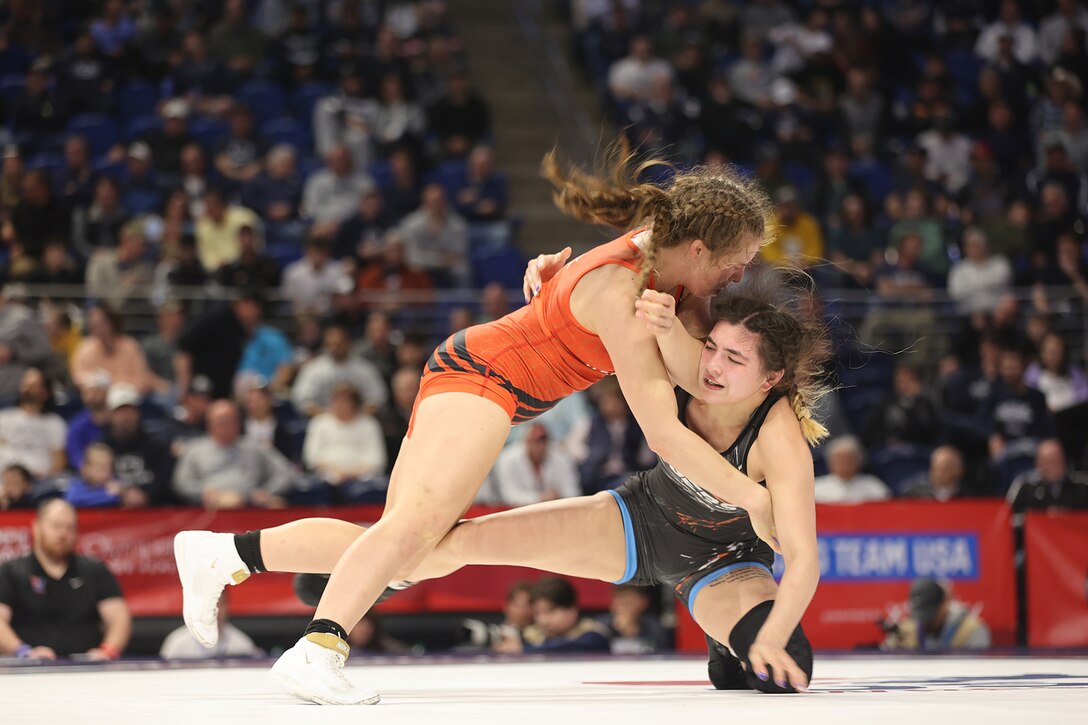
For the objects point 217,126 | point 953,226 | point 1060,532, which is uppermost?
point 217,126

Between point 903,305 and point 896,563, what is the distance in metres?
3.61

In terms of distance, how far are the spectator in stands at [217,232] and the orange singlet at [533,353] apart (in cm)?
658

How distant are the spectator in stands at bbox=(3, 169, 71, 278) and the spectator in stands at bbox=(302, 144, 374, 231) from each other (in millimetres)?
1883

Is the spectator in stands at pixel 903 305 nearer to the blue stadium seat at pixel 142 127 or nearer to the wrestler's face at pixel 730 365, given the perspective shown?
the blue stadium seat at pixel 142 127

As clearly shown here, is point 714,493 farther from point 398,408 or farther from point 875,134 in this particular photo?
point 875,134

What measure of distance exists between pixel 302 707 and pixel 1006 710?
1616mm

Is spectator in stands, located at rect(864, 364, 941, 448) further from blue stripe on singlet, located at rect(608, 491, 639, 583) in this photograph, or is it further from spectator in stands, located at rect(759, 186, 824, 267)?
blue stripe on singlet, located at rect(608, 491, 639, 583)

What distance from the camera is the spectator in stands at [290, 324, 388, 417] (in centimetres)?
888

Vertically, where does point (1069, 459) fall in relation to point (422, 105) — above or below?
below

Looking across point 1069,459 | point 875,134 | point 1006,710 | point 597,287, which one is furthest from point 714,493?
point 875,134

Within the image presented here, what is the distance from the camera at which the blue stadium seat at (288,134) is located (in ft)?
37.0

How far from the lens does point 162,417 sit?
8.54 m

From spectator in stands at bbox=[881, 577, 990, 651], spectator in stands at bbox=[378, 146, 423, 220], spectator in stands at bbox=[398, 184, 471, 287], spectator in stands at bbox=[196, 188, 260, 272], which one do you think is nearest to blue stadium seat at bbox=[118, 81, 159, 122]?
spectator in stands at bbox=[196, 188, 260, 272]

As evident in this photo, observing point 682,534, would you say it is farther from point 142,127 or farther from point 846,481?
point 142,127
